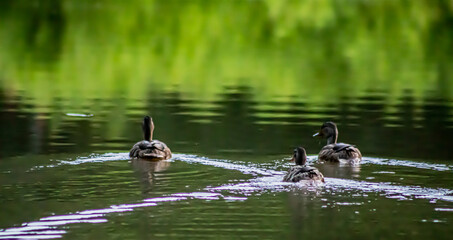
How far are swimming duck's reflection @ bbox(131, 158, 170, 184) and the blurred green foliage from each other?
24.1 ft

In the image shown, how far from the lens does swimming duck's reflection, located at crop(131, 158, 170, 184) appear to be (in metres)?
13.7

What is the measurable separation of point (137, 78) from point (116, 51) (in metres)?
9.07

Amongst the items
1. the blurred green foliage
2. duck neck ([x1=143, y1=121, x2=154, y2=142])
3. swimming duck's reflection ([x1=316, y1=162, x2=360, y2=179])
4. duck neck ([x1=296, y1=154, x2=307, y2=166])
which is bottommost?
swimming duck's reflection ([x1=316, y1=162, x2=360, y2=179])

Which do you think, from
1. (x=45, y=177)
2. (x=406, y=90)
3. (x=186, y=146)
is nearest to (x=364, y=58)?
(x=406, y=90)

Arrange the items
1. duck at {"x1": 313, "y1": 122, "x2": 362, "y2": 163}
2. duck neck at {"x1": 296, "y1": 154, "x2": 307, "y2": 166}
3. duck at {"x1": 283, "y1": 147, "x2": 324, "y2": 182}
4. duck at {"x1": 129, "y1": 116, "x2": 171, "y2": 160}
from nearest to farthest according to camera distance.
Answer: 1. duck at {"x1": 283, "y1": 147, "x2": 324, "y2": 182}
2. duck neck at {"x1": 296, "y1": 154, "x2": 307, "y2": 166}
3. duck at {"x1": 129, "y1": 116, "x2": 171, "y2": 160}
4. duck at {"x1": 313, "y1": 122, "x2": 362, "y2": 163}

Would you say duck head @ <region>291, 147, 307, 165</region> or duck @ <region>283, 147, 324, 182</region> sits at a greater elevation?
duck head @ <region>291, 147, 307, 165</region>

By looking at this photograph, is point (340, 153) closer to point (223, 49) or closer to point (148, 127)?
point (148, 127)

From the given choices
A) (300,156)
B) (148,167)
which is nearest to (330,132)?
(300,156)

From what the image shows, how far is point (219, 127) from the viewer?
738 inches

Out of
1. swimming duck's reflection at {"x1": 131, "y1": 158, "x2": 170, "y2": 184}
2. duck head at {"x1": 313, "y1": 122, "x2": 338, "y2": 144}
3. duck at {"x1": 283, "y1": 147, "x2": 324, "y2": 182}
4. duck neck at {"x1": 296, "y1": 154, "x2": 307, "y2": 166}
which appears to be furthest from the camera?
duck head at {"x1": 313, "y1": 122, "x2": 338, "y2": 144}

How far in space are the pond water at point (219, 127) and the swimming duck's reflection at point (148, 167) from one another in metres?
0.06

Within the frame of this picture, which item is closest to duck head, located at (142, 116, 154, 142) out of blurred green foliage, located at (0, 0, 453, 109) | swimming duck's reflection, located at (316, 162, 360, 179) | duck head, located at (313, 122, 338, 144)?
duck head, located at (313, 122, 338, 144)

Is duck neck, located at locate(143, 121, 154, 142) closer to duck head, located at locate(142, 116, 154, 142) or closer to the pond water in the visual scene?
duck head, located at locate(142, 116, 154, 142)

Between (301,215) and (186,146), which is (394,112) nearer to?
(186,146)
